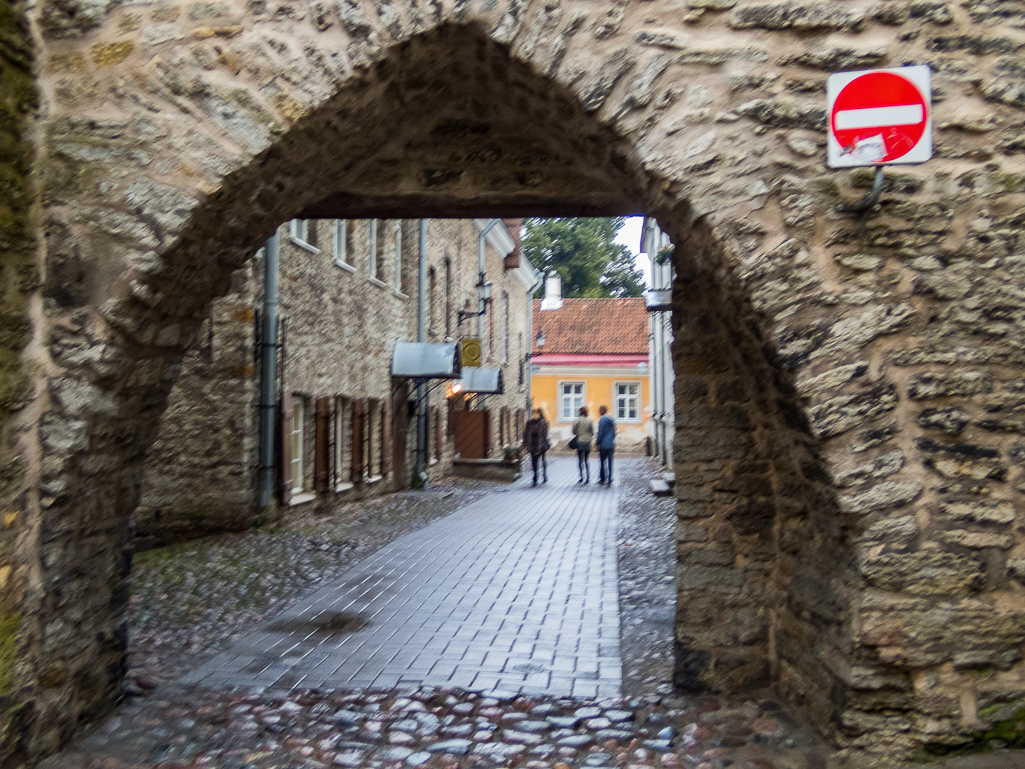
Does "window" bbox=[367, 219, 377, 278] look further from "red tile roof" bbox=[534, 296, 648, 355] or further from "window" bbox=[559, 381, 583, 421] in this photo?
"window" bbox=[559, 381, 583, 421]

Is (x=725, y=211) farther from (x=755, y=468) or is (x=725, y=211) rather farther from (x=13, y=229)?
(x=13, y=229)

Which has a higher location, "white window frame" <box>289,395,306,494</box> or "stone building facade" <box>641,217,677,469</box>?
"stone building facade" <box>641,217,677,469</box>

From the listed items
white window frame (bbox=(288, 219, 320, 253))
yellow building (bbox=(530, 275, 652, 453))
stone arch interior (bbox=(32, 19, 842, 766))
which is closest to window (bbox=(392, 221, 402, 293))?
white window frame (bbox=(288, 219, 320, 253))

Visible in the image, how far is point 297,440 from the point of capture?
37.6ft

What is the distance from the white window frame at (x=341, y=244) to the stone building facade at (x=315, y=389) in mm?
26

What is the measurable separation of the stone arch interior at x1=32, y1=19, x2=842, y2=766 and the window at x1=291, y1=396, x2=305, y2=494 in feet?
21.9

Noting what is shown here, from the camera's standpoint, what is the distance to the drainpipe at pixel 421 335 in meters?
16.2

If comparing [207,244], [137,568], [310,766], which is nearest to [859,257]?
[207,244]

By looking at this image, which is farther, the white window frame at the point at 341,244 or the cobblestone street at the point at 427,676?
the white window frame at the point at 341,244

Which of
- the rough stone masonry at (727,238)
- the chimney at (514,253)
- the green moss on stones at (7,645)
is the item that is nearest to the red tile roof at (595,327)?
the chimney at (514,253)

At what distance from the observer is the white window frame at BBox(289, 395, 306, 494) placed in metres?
11.3

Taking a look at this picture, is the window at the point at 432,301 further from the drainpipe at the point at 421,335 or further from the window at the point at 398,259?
the window at the point at 398,259

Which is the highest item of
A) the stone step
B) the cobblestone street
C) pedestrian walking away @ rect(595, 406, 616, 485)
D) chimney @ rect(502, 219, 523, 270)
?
chimney @ rect(502, 219, 523, 270)

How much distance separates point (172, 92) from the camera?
11.8ft
